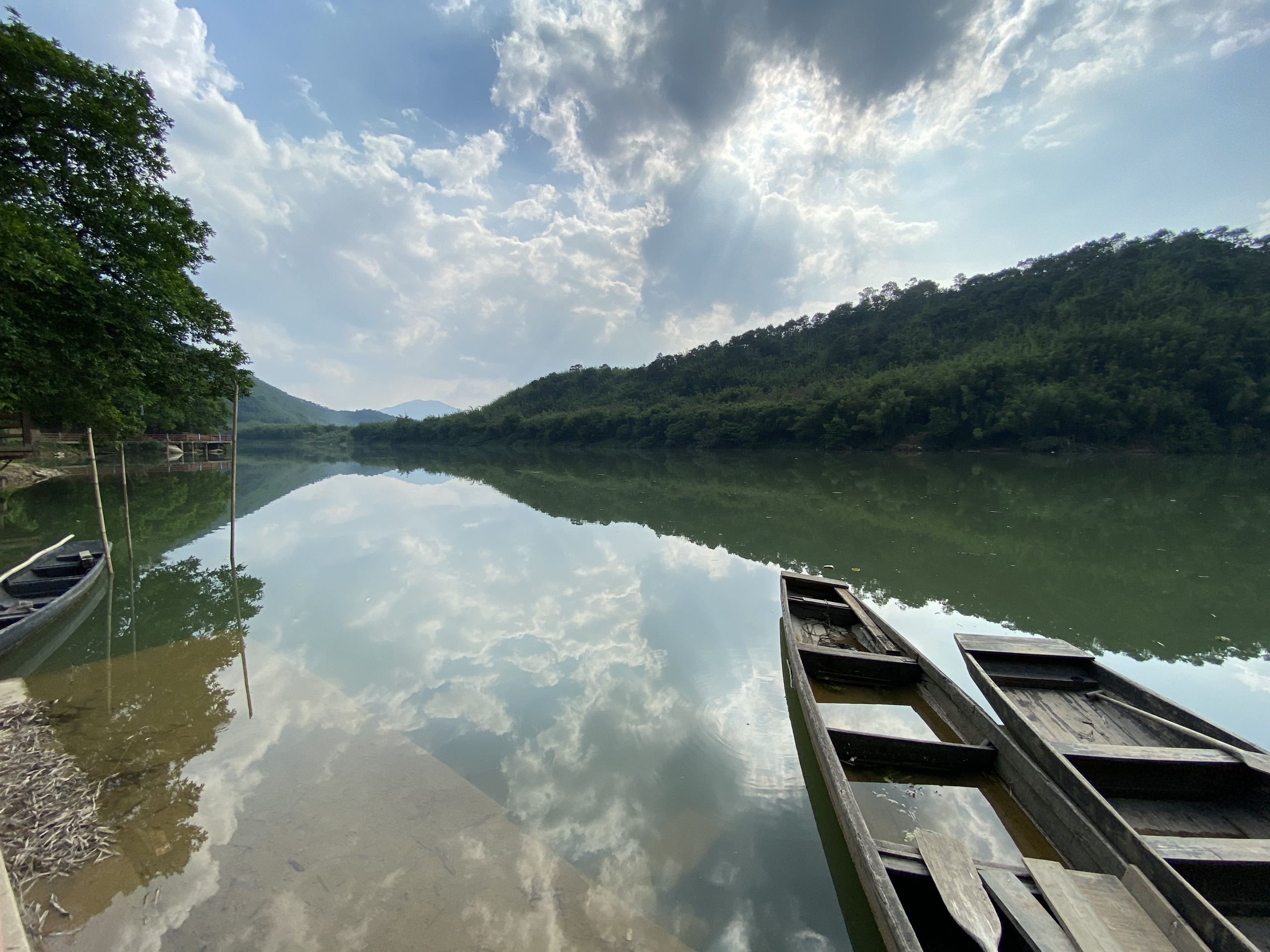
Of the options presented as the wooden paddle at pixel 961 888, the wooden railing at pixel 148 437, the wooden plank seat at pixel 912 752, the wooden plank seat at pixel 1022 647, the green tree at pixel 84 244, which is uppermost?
the green tree at pixel 84 244

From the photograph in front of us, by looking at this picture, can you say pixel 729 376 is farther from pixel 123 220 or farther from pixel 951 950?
pixel 951 950

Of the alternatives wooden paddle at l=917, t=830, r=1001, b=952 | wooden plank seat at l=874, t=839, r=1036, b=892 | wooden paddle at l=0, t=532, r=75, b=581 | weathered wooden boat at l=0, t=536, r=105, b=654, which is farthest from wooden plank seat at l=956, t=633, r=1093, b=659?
wooden paddle at l=0, t=532, r=75, b=581

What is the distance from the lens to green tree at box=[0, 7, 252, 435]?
7.00 meters

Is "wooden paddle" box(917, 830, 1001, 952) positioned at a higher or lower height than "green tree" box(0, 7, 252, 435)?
lower

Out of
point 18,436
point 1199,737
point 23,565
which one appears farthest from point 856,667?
point 18,436

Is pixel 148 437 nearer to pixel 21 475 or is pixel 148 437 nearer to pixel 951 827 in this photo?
pixel 21 475

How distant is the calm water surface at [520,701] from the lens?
251cm

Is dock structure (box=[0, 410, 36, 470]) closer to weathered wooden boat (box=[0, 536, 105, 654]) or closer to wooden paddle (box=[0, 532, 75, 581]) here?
weathered wooden boat (box=[0, 536, 105, 654])

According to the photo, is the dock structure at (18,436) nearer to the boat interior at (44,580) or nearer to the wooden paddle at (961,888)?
the boat interior at (44,580)

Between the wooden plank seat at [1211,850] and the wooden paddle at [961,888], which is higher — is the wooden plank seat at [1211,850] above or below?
above

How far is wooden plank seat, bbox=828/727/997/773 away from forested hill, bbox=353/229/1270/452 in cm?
3408

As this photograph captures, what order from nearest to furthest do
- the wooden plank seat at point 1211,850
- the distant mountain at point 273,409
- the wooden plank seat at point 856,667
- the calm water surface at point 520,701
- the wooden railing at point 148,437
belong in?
the wooden plank seat at point 1211,850
the calm water surface at point 520,701
the wooden plank seat at point 856,667
the wooden railing at point 148,437
the distant mountain at point 273,409

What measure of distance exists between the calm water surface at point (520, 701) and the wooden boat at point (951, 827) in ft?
1.23

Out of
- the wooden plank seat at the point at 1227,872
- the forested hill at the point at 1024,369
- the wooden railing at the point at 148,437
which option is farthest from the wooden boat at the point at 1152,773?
the forested hill at the point at 1024,369
